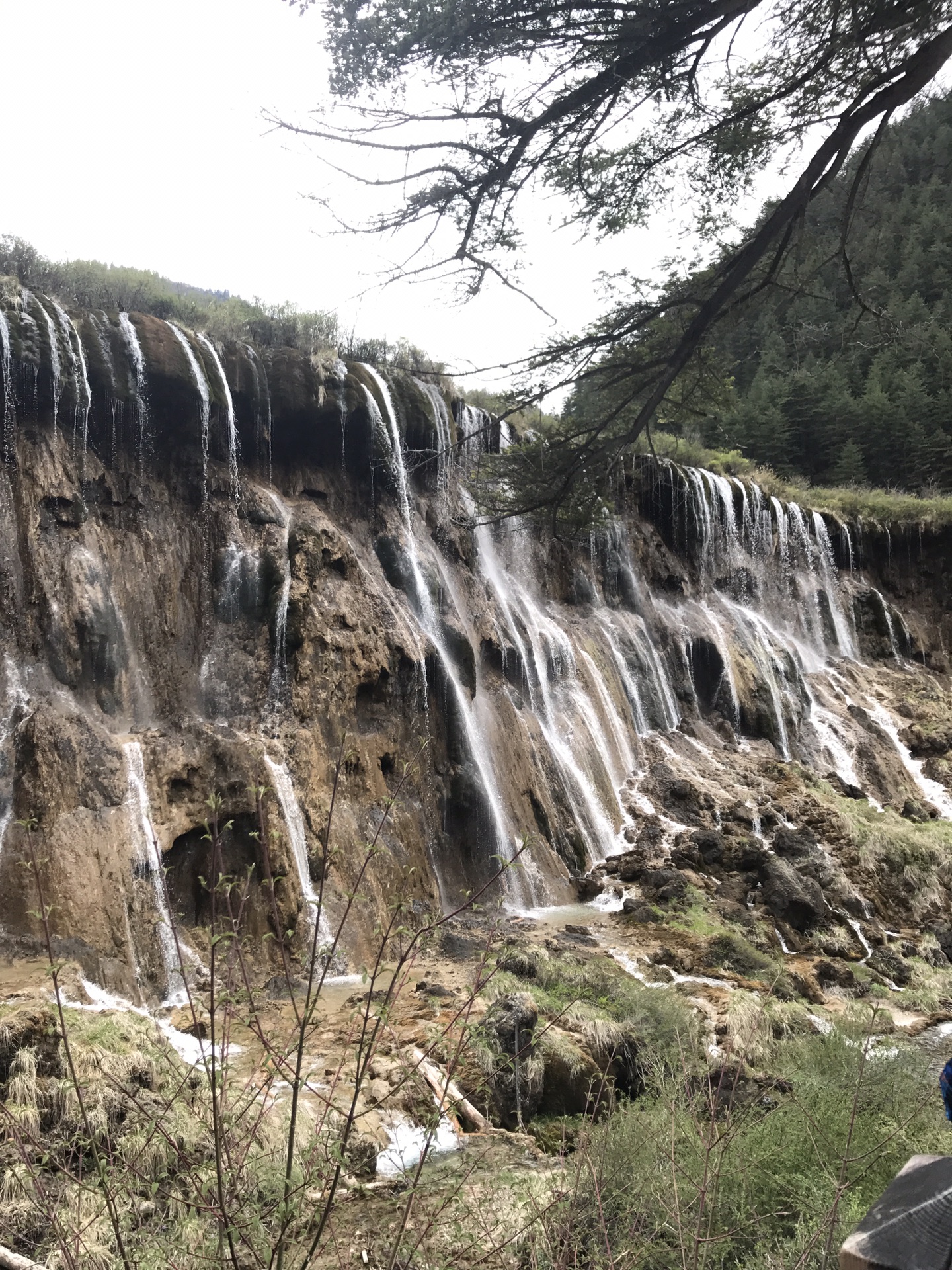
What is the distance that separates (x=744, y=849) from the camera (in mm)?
12961

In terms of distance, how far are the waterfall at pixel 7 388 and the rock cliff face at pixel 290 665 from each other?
41 mm

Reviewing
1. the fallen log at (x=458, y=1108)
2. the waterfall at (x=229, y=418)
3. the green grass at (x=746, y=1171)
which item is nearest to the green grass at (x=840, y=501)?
the waterfall at (x=229, y=418)

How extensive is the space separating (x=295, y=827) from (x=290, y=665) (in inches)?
113

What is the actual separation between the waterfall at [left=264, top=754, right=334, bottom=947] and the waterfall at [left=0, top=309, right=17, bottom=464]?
579 cm

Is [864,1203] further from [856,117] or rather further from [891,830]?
[891,830]

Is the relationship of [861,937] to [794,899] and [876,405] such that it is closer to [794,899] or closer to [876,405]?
[794,899]

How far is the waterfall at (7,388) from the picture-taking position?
1175 centimetres

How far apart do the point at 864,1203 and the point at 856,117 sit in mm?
5219

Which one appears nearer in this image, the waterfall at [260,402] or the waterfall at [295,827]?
the waterfall at [295,827]

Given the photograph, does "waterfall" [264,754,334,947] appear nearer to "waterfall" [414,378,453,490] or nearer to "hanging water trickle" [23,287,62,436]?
"hanging water trickle" [23,287,62,436]

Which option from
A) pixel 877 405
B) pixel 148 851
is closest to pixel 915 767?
pixel 148 851

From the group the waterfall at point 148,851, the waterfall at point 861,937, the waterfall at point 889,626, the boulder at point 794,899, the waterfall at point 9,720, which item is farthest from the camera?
the waterfall at point 889,626

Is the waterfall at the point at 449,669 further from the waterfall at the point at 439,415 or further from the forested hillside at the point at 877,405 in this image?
the forested hillside at the point at 877,405

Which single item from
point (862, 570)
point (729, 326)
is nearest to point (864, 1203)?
point (729, 326)
